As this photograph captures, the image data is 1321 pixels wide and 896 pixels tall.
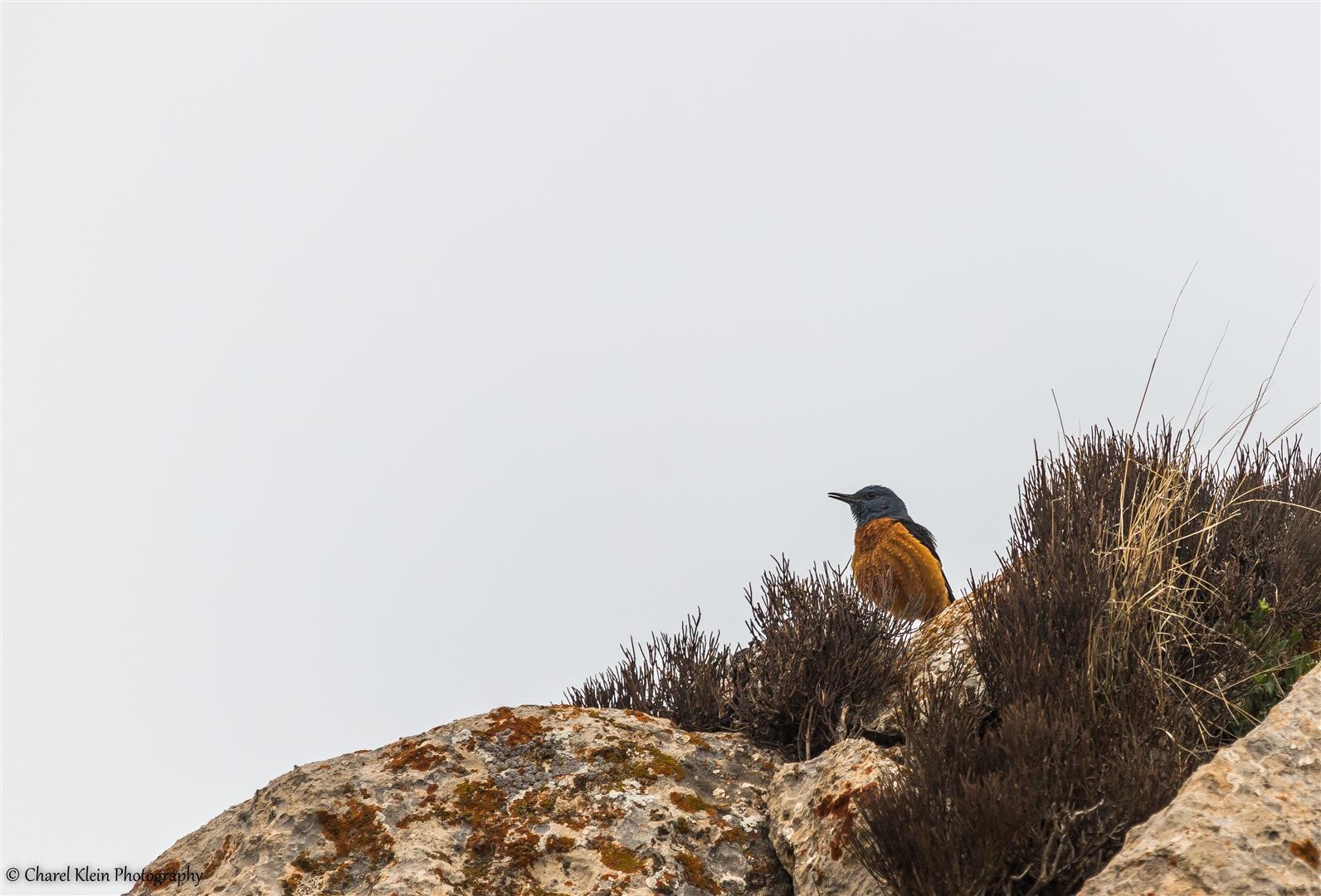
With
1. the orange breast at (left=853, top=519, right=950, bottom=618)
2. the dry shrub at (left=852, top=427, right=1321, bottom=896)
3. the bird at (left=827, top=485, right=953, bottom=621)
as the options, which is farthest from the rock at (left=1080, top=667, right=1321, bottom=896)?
the orange breast at (left=853, top=519, right=950, bottom=618)

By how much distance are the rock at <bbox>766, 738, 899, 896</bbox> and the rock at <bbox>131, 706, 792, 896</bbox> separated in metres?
0.16

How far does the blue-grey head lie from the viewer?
29.1ft

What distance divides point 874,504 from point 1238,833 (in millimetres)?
5678

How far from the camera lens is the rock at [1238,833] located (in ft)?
10.7

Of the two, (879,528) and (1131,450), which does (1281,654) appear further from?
(879,528)

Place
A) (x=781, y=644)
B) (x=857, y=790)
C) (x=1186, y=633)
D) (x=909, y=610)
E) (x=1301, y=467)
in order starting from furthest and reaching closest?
(x=1301, y=467)
(x=909, y=610)
(x=781, y=644)
(x=1186, y=633)
(x=857, y=790)

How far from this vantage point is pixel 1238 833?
11.0ft

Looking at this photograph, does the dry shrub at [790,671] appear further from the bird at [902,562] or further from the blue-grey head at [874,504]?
the blue-grey head at [874,504]

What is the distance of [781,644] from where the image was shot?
5.62 m

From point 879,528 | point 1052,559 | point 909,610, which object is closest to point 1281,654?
point 1052,559

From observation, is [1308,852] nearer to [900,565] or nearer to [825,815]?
[825,815]

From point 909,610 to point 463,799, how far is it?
2639mm

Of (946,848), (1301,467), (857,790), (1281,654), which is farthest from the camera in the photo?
(1301,467)

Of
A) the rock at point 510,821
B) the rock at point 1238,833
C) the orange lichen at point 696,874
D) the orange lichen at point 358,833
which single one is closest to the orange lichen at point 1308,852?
the rock at point 1238,833
